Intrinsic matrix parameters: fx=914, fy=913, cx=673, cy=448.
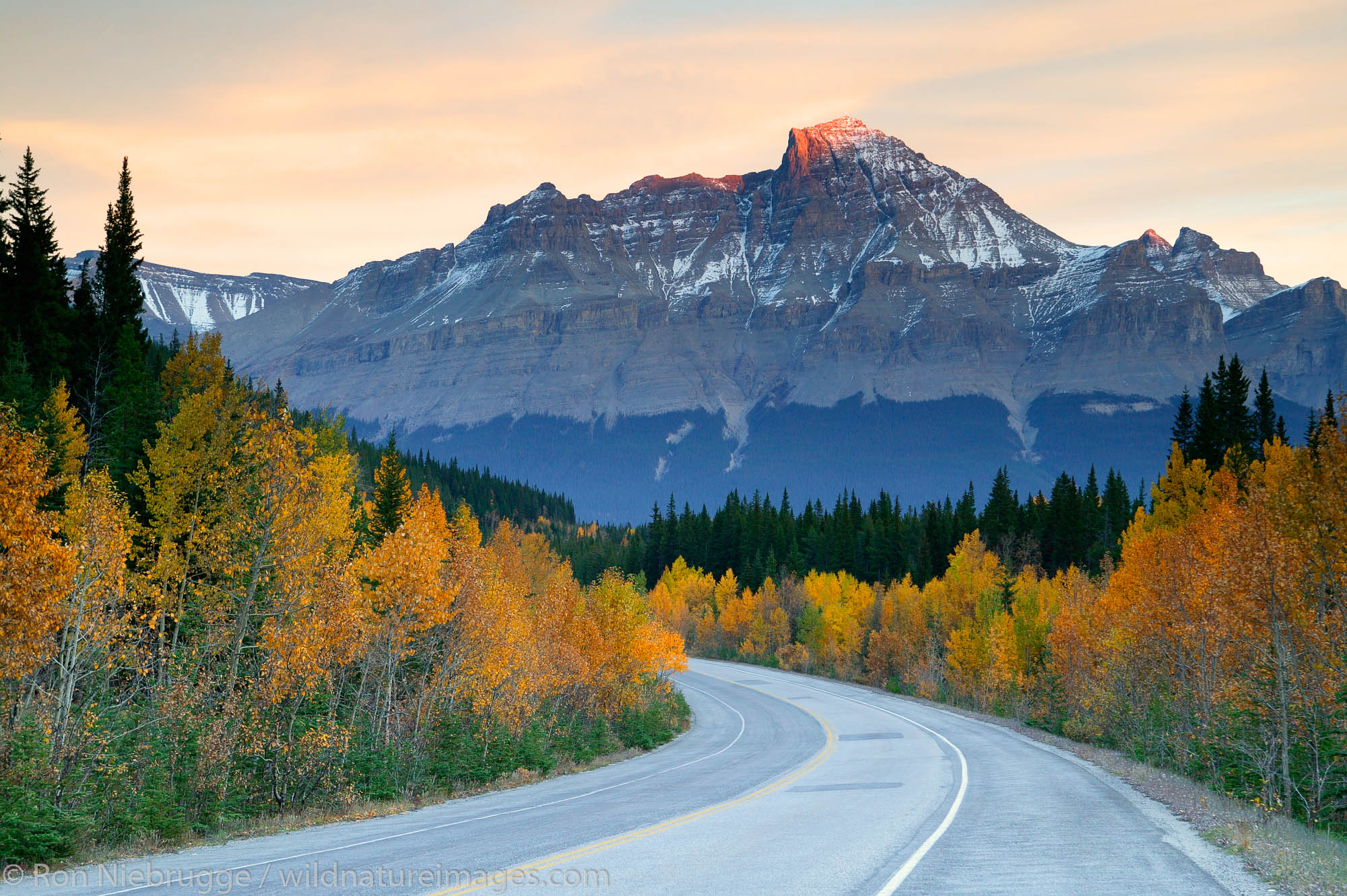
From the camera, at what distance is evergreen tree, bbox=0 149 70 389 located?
5544cm

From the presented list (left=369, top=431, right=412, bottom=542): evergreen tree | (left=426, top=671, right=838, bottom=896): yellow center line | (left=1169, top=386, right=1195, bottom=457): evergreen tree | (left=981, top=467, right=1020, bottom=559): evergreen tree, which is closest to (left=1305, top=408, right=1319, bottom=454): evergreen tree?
(left=426, top=671, right=838, bottom=896): yellow center line

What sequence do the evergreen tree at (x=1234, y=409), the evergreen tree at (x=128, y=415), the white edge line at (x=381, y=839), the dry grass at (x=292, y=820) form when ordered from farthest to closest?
the evergreen tree at (x=1234, y=409)
the evergreen tree at (x=128, y=415)
the dry grass at (x=292, y=820)
the white edge line at (x=381, y=839)

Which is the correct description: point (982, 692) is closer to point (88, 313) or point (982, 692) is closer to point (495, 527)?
point (88, 313)

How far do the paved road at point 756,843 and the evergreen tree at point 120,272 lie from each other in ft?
182

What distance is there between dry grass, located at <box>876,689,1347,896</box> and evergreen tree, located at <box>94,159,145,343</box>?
64.5 m

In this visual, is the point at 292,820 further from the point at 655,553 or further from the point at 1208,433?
the point at 655,553

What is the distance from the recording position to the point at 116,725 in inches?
742

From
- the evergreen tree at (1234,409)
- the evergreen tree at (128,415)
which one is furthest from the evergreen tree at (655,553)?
the evergreen tree at (128,415)

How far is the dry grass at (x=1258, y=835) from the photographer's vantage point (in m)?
11.5

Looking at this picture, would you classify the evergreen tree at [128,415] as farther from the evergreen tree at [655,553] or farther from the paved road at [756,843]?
the evergreen tree at [655,553]

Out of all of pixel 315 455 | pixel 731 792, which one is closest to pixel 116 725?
pixel 731 792

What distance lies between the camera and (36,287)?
193 ft

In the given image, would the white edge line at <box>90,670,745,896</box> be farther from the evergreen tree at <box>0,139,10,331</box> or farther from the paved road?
the evergreen tree at <box>0,139,10,331</box>

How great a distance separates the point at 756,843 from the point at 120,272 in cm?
7099
